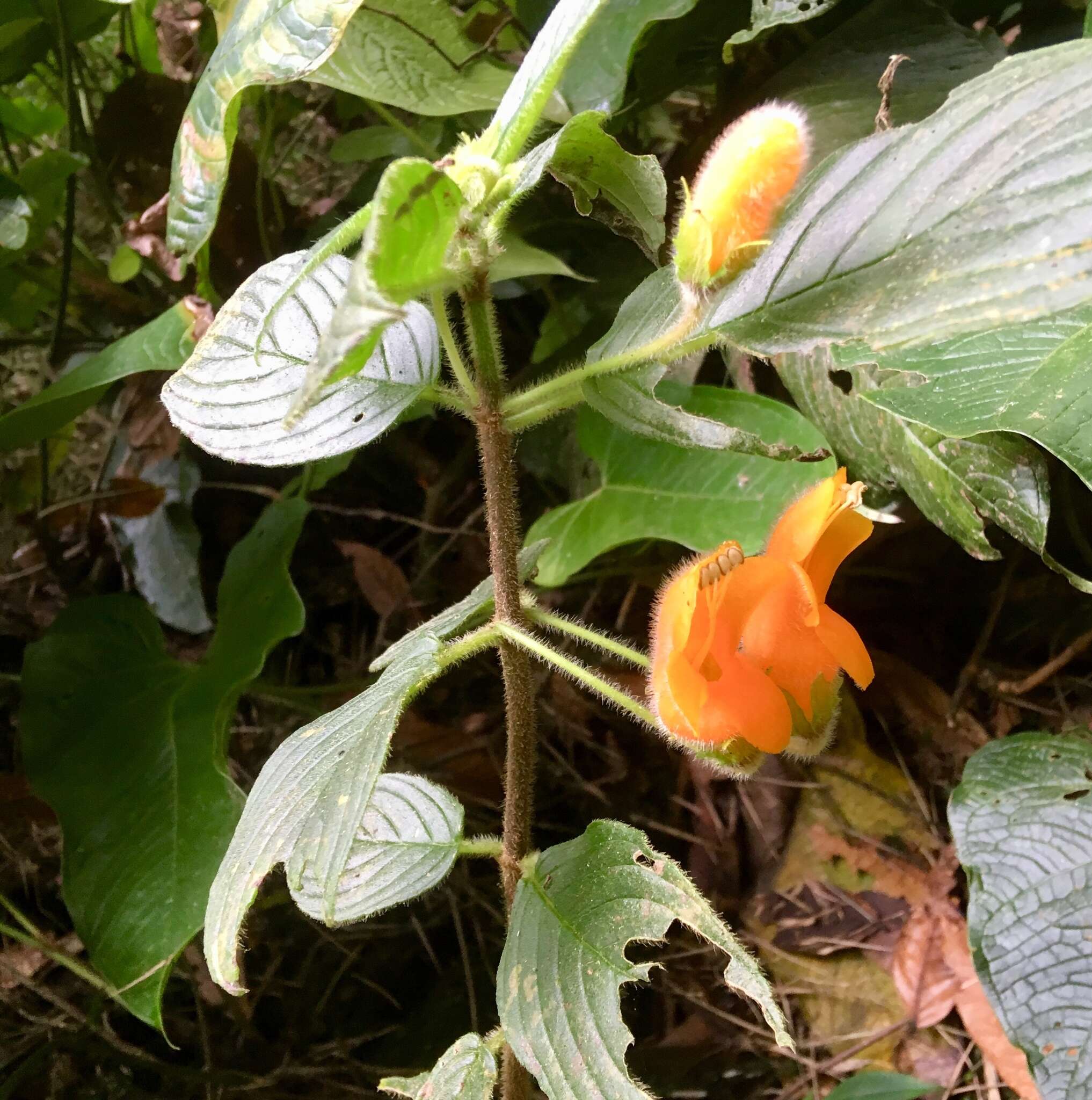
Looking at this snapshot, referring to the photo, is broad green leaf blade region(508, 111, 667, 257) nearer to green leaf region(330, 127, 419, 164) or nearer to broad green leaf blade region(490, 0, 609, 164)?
broad green leaf blade region(490, 0, 609, 164)

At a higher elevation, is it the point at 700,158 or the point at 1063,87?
the point at 1063,87

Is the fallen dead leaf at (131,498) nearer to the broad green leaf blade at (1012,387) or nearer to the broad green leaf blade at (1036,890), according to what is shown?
the broad green leaf blade at (1012,387)

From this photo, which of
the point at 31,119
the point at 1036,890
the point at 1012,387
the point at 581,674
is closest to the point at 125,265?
the point at 31,119

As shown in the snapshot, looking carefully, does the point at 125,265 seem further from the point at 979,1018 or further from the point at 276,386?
the point at 979,1018

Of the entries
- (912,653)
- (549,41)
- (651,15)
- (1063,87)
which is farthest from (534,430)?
(1063,87)

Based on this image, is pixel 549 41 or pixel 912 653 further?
pixel 912 653

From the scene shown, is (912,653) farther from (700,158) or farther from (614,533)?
(700,158)
